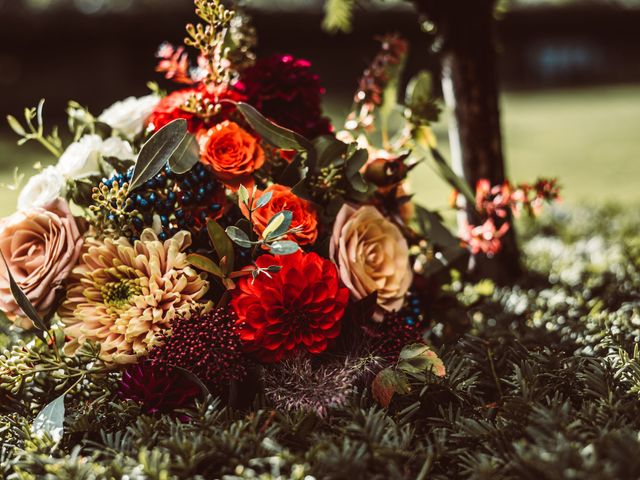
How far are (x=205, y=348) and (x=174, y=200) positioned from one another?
0.90 ft

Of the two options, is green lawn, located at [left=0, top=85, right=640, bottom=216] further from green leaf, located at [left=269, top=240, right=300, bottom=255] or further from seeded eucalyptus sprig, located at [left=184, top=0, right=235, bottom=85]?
green leaf, located at [left=269, top=240, right=300, bottom=255]

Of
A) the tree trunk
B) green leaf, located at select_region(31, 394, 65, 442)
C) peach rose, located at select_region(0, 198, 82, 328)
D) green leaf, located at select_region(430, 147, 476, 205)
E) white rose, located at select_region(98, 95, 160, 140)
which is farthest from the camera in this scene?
the tree trunk

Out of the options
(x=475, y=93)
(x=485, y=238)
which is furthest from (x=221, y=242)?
(x=475, y=93)

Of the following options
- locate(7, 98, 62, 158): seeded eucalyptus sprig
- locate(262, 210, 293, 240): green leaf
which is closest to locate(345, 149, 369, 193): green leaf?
locate(262, 210, 293, 240): green leaf

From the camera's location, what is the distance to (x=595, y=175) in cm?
562

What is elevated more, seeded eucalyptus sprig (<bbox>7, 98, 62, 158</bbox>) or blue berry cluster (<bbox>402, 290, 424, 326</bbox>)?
seeded eucalyptus sprig (<bbox>7, 98, 62, 158</bbox>)

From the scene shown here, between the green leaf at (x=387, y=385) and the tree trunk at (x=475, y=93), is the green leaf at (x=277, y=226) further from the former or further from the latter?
the tree trunk at (x=475, y=93)

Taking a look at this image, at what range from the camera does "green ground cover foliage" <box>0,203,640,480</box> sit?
2.52 ft

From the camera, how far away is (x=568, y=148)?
708cm

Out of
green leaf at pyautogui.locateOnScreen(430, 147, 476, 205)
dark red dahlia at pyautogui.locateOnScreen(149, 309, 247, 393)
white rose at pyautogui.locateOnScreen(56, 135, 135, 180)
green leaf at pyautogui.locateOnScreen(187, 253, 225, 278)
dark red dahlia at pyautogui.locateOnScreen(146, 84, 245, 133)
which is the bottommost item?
dark red dahlia at pyautogui.locateOnScreen(149, 309, 247, 393)

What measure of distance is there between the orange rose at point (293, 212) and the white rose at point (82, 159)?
34 centimetres

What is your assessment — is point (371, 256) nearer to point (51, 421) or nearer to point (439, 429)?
point (439, 429)

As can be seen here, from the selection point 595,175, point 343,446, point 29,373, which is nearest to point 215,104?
point 29,373

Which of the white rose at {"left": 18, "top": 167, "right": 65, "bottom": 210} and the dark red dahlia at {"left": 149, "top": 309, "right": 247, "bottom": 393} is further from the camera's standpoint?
the white rose at {"left": 18, "top": 167, "right": 65, "bottom": 210}
